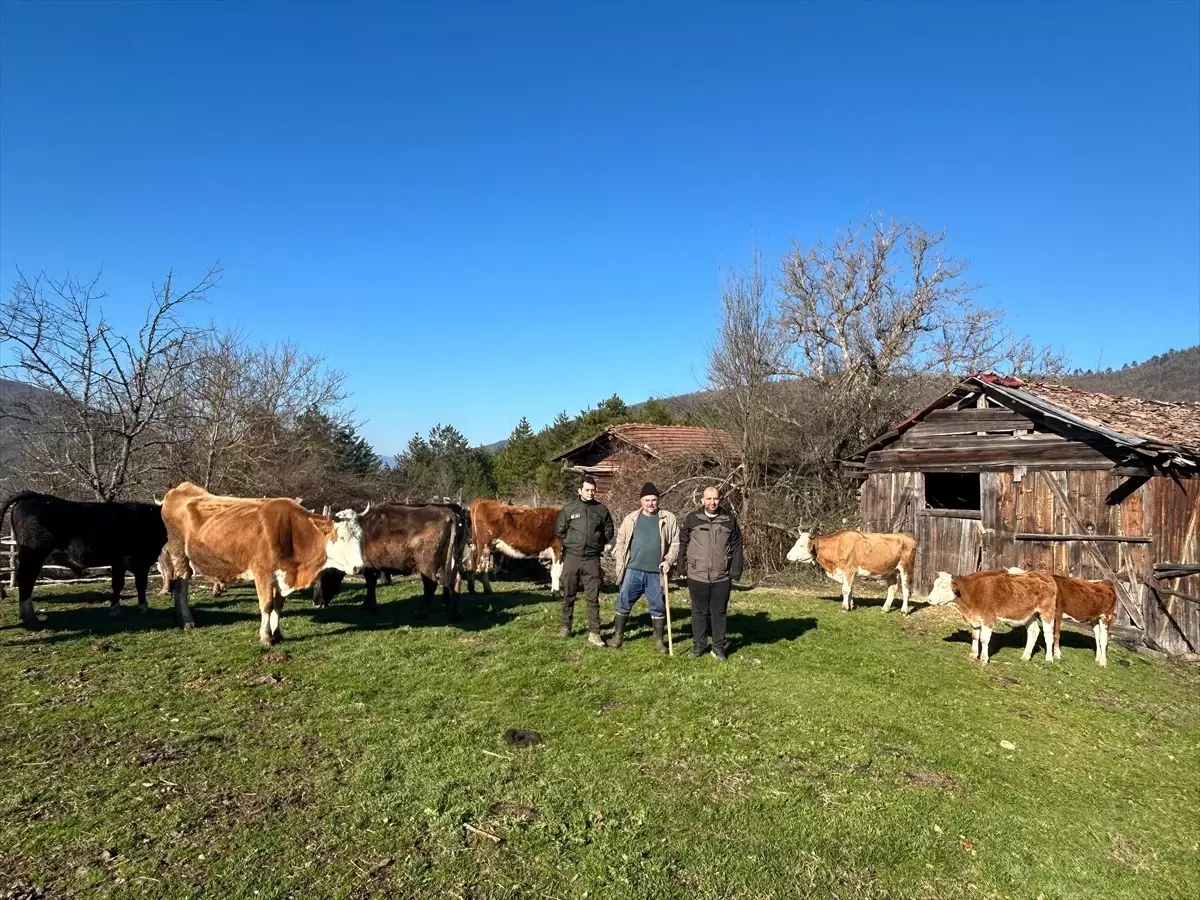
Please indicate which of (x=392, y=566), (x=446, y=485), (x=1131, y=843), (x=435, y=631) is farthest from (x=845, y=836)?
(x=446, y=485)

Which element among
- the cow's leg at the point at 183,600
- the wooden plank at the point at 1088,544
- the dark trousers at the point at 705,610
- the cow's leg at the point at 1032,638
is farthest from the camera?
the wooden plank at the point at 1088,544

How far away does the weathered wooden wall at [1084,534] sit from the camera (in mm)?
12844

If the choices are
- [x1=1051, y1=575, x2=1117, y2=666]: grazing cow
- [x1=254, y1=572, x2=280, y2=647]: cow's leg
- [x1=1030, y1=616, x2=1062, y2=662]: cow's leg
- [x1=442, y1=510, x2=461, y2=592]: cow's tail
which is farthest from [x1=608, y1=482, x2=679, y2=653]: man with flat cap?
[x1=1051, y1=575, x2=1117, y2=666]: grazing cow

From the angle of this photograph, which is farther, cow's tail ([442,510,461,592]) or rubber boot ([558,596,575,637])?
cow's tail ([442,510,461,592])

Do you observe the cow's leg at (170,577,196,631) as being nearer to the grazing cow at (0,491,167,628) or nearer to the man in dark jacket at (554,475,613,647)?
the grazing cow at (0,491,167,628)

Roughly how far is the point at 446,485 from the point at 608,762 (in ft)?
137

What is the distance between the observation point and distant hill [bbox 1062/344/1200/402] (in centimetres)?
4638

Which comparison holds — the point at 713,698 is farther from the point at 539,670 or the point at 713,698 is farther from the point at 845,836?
the point at 845,836

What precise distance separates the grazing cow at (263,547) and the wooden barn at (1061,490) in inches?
503

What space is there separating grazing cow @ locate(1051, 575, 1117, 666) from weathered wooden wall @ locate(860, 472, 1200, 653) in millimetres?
2834

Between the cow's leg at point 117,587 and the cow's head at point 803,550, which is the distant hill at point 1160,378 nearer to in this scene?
the cow's head at point 803,550

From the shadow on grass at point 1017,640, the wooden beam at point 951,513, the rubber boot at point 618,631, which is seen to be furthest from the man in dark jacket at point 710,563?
the wooden beam at point 951,513

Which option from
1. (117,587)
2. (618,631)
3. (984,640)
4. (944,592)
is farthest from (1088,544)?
(117,587)

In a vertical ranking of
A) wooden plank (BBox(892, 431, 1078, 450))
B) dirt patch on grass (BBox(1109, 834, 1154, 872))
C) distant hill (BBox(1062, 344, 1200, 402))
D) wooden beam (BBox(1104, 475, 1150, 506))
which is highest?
distant hill (BBox(1062, 344, 1200, 402))
